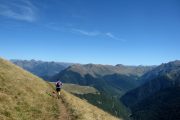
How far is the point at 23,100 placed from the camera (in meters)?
47.4

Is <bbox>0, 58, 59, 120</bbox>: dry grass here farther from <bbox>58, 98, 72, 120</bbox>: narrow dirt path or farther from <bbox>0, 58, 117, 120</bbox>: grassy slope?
<bbox>58, 98, 72, 120</bbox>: narrow dirt path

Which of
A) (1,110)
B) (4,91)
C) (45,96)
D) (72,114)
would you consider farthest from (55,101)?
(1,110)

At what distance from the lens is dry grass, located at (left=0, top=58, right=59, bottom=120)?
41128mm

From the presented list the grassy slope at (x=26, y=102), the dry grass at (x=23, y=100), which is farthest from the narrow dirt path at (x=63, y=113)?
the dry grass at (x=23, y=100)

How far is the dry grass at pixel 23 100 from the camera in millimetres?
41128

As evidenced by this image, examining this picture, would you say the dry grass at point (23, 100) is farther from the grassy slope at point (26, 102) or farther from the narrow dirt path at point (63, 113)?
the narrow dirt path at point (63, 113)

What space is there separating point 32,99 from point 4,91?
5034 millimetres

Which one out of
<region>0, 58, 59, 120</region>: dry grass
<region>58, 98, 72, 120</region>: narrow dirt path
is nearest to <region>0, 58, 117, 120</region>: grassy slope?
<region>0, 58, 59, 120</region>: dry grass

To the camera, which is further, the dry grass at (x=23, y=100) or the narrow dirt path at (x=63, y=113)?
the narrow dirt path at (x=63, y=113)

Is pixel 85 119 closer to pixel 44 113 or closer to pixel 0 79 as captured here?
pixel 44 113

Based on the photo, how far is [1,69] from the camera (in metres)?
61.0

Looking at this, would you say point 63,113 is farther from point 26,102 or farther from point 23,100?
point 23,100

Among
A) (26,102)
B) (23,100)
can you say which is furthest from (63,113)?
A: (23,100)

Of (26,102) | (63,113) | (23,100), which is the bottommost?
(63,113)
